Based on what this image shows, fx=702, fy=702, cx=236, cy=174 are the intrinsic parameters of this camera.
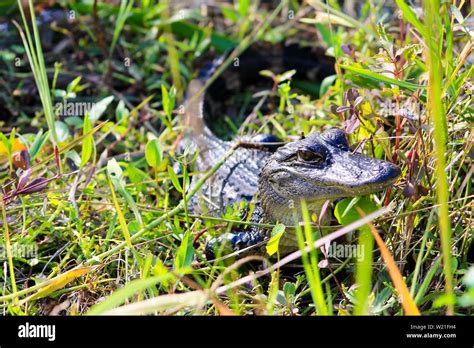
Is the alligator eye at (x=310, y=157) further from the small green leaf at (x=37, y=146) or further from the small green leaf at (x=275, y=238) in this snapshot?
the small green leaf at (x=37, y=146)

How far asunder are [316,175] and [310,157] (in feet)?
0.41

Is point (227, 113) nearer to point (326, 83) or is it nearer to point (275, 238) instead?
point (326, 83)

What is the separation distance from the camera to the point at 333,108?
3.54 m

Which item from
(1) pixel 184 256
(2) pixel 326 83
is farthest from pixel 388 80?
(2) pixel 326 83

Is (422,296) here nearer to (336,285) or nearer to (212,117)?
(336,285)

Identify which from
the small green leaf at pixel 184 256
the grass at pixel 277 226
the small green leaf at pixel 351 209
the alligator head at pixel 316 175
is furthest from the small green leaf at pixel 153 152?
the small green leaf at pixel 351 209

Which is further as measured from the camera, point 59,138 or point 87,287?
point 59,138

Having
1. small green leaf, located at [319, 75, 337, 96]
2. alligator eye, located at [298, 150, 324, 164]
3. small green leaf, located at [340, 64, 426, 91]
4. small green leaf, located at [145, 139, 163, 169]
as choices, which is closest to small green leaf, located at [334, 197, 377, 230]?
alligator eye, located at [298, 150, 324, 164]

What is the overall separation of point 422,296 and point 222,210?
4.65 feet

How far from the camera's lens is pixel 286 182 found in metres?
3.49

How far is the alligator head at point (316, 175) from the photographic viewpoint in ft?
9.94

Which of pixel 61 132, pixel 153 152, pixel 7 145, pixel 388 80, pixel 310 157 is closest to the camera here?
pixel 388 80

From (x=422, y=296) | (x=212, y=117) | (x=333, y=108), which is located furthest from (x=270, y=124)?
(x=422, y=296)
